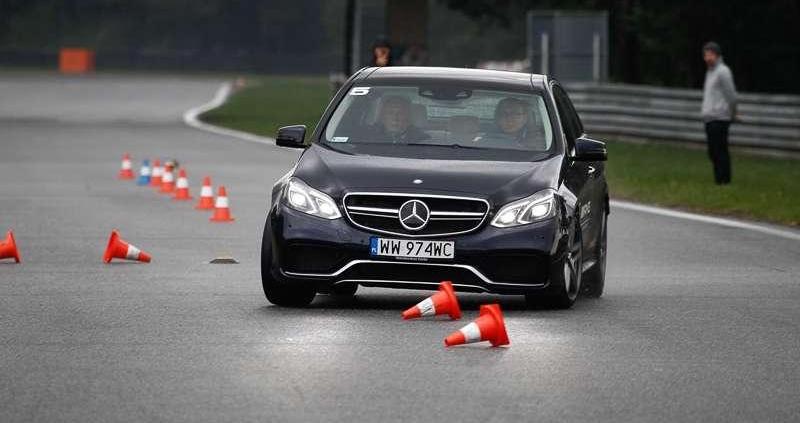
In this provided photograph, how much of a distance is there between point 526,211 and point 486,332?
63.5 inches

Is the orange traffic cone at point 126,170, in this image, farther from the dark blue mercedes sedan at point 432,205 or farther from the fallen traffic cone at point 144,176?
the dark blue mercedes sedan at point 432,205

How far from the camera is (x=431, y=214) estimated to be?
11758 mm

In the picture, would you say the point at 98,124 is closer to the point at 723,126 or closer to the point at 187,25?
the point at 723,126

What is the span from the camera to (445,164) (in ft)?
40.2

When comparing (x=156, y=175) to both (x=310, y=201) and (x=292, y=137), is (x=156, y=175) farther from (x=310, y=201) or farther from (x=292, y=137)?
(x=310, y=201)

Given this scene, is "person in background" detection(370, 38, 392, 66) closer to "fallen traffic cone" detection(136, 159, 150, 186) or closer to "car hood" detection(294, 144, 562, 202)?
"fallen traffic cone" detection(136, 159, 150, 186)

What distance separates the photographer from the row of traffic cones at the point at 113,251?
14.8 meters

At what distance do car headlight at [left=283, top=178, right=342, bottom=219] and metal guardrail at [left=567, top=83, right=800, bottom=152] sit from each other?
2008 centimetres

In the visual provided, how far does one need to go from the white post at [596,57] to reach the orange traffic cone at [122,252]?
26.7 m

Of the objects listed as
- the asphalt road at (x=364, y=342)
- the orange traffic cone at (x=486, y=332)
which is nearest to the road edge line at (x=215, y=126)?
the asphalt road at (x=364, y=342)

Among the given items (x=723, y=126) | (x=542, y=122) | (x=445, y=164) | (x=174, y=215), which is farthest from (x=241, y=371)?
(x=723, y=126)

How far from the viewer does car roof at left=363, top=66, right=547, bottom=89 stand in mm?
13203

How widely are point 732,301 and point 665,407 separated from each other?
14.8ft

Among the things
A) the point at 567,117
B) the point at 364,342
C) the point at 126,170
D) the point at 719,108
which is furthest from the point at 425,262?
the point at 126,170
